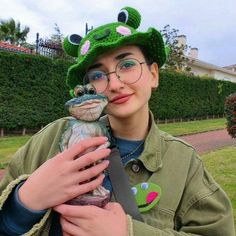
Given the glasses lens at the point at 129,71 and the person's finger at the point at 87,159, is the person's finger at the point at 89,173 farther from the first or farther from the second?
the glasses lens at the point at 129,71

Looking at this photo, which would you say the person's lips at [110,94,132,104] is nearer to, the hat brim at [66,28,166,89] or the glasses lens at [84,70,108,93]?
the glasses lens at [84,70,108,93]

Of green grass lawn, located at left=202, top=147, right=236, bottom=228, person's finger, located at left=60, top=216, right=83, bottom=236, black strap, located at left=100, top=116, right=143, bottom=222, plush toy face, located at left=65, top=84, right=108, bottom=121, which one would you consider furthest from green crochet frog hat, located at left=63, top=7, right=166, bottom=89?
green grass lawn, located at left=202, top=147, right=236, bottom=228

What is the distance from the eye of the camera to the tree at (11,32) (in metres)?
37.4

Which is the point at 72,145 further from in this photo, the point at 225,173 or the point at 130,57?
the point at 225,173

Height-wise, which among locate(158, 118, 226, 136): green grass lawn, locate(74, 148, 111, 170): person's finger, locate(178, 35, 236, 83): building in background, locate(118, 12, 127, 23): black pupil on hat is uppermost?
locate(178, 35, 236, 83): building in background

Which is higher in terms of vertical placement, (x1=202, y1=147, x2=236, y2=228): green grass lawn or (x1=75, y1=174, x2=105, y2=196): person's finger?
(x1=75, y1=174, x2=105, y2=196): person's finger

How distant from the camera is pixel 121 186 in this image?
5.30 ft

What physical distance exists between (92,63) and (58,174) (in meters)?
0.54

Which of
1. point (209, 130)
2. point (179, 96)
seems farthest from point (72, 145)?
point (179, 96)

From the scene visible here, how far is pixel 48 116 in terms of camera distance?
16.2 meters

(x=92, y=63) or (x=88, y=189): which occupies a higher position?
(x=92, y=63)

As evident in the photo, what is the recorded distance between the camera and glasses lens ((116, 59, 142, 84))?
1690 mm

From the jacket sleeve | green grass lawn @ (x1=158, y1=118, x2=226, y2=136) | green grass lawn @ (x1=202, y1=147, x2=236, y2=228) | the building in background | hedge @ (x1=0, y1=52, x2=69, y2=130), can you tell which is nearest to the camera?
the jacket sleeve

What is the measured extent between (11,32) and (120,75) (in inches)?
1537
